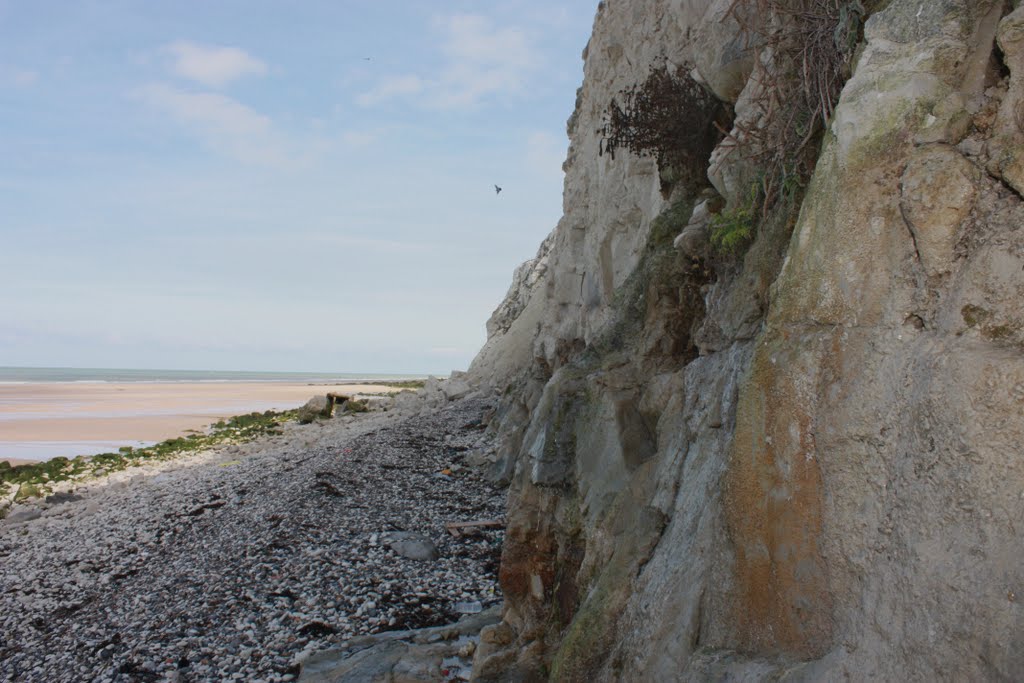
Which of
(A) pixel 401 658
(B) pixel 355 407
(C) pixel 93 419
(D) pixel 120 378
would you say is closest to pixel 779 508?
(A) pixel 401 658

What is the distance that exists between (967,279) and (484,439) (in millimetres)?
15495

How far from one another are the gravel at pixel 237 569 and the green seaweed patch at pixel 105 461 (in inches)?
122

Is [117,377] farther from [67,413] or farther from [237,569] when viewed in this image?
[237,569]

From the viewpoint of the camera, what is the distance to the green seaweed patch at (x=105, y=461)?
1736cm

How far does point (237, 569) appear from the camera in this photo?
371 inches

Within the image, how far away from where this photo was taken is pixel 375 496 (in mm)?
12383

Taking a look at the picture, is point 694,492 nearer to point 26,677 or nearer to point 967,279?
point 967,279

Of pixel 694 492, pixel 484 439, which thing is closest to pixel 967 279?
pixel 694 492

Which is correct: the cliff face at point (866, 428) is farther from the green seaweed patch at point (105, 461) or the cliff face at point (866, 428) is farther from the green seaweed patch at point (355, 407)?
the green seaweed patch at point (355, 407)

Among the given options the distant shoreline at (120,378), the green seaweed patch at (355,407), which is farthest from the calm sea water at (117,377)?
the green seaweed patch at (355,407)

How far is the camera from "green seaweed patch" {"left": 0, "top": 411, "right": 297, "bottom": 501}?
17359 mm

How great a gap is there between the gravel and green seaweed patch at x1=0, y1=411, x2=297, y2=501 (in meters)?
3.10

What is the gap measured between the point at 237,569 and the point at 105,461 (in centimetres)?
1318

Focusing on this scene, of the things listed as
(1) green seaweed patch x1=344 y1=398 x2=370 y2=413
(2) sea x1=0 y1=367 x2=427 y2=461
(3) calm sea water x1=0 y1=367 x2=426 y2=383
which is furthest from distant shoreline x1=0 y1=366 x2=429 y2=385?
(1) green seaweed patch x1=344 y1=398 x2=370 y2=413
